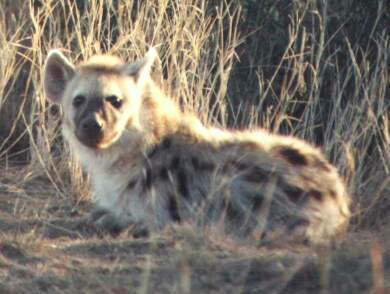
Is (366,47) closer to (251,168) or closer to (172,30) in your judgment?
(172,30)

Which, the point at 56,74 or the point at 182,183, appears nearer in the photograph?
the point at 182,183

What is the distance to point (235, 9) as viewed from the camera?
7.27 meters

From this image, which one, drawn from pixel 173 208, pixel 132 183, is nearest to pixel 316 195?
pixel 173 208

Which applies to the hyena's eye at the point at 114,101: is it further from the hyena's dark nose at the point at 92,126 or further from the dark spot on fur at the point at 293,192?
the dark spot on fur at the point at 293,192

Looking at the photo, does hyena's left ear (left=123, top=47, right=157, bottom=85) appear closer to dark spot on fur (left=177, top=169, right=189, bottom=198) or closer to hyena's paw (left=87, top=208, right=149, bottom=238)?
dark spot on fur (left=177, top=169, right=189, bottom=198)

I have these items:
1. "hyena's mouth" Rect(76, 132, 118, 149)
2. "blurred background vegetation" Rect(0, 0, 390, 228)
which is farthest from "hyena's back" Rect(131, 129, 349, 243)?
"blurred background vegetation" Rect(0, 0, 390, 228)

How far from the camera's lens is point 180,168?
206 inches

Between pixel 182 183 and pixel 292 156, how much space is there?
1.86ft

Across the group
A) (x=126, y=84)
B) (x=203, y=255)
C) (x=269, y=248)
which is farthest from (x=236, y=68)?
(x=203, y=255)

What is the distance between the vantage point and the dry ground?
12.3 feet

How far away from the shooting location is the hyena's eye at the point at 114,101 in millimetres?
5336

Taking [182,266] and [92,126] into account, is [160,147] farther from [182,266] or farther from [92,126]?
[182,266]

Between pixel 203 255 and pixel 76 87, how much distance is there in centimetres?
176

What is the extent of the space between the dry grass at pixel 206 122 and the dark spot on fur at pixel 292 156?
1.17ft
